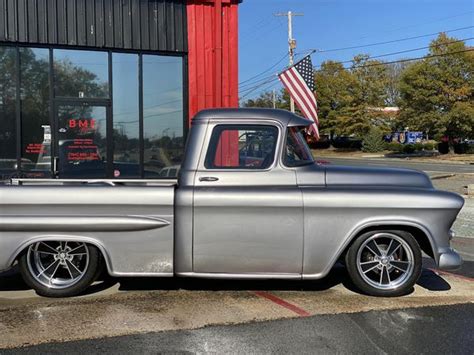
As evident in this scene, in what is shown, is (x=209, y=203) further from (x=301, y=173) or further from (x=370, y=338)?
(x=370, y=338)

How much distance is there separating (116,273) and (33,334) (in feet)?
3.14

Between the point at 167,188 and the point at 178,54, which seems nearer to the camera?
the point at 167,188

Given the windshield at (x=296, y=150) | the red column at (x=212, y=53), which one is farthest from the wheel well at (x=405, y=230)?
the red column at (x=212, y=53)

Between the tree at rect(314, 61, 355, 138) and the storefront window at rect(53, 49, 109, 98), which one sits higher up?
the tree at rect(314, 61, 355, 138)

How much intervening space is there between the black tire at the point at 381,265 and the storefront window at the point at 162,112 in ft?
22.1

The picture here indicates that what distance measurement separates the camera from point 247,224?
489cm

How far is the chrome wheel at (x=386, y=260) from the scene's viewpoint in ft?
16.8

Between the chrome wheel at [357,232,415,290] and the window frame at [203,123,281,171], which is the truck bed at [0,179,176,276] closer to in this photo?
the window frame at [203,123,281,171]

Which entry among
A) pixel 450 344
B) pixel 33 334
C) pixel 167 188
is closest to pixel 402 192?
pixel 450 344

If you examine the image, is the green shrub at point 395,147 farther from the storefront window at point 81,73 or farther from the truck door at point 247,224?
the truck door at point 247,224

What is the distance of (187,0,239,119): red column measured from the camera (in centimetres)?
1132

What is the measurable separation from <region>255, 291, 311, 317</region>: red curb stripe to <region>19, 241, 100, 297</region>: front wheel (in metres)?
1.61

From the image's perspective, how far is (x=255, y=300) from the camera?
506 centimetres

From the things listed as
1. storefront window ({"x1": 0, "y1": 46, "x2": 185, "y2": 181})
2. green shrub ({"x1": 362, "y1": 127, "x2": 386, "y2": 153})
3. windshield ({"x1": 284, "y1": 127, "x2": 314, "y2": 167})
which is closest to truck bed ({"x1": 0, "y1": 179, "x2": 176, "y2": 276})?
windshield ({"x1": 284, "y1": 127, "x2": 314, "y2": 167})
